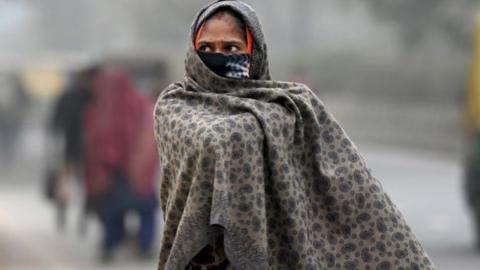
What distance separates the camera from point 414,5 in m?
31.0

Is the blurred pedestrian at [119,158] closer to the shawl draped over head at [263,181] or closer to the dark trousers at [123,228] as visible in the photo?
the dark trousers at [123,228]

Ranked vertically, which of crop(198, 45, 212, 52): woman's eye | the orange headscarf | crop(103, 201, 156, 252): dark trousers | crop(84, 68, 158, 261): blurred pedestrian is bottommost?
crop(103, 201, 156, 252): dark trousers

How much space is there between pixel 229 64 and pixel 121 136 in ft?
23.8

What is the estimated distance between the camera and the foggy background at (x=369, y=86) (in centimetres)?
1419

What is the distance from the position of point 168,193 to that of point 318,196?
387 mm

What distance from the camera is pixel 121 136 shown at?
10617 millimetres

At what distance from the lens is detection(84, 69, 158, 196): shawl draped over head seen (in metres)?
10.6

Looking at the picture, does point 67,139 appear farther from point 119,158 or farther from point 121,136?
point 121,136

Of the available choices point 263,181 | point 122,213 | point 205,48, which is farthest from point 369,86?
point 263,181

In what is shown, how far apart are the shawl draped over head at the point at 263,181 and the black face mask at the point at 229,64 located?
2 cm

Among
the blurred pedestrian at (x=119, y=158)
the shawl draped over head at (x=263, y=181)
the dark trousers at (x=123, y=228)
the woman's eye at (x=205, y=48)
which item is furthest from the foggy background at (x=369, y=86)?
the woman's eye at (x=205, y=48)

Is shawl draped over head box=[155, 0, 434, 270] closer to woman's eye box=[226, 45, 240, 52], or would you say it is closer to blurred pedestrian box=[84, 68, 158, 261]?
woman's eye box=[226, 45, 240, 52]

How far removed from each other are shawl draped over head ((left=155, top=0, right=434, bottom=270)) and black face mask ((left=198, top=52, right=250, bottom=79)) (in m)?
0.02

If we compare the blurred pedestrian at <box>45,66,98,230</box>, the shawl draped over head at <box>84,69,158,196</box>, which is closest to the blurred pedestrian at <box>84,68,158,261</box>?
the shawl draped over head at <box>84,69,158,196</box>
